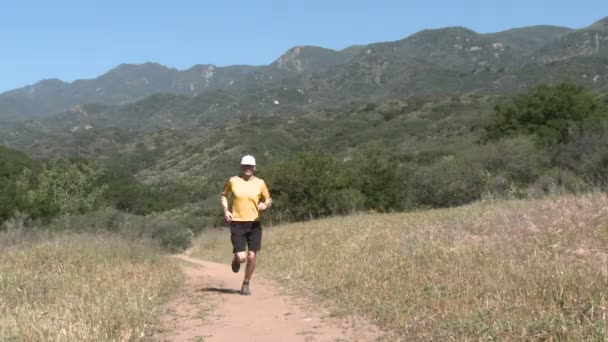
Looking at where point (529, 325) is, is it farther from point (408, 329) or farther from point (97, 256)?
point (97, 256)

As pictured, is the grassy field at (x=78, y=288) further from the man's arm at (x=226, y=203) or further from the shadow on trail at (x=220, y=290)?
the man's arm at (x=226, y=203)

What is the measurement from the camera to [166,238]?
34.5 m

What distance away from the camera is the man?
9133 millimetres

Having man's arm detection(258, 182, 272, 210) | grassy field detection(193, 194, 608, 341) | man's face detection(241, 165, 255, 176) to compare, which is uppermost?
man's face detection(241, 165, 255, 176)

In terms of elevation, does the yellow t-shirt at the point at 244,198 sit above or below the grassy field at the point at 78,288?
above

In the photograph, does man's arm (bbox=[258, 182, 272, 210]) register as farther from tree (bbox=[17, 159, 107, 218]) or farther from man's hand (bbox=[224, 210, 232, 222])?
tree (bbox=[17, 159, 107, 218])

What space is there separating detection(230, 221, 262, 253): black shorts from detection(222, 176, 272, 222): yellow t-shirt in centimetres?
9

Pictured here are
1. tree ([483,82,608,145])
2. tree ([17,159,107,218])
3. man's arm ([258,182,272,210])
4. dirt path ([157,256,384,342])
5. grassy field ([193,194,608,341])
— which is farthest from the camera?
tree ([17,159,107,218])

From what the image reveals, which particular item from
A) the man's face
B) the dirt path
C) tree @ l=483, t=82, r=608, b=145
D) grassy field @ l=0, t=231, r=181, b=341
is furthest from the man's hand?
tree @ l=483, t=82, r=608, b=145

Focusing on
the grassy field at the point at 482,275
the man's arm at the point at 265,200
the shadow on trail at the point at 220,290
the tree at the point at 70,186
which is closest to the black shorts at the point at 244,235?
the man's arm at the point at 265,200

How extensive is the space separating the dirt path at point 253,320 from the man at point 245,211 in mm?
619

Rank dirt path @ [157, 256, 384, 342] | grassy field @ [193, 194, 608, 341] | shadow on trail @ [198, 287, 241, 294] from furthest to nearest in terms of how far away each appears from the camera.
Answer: shadow on trail @ [198, 287, 241, 294] < dirt path @ [157, 256, 384, 342] < grassy field @ [193, 194, 608, 341]

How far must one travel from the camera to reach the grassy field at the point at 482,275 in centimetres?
522

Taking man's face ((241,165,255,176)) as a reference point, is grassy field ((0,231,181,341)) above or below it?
below
